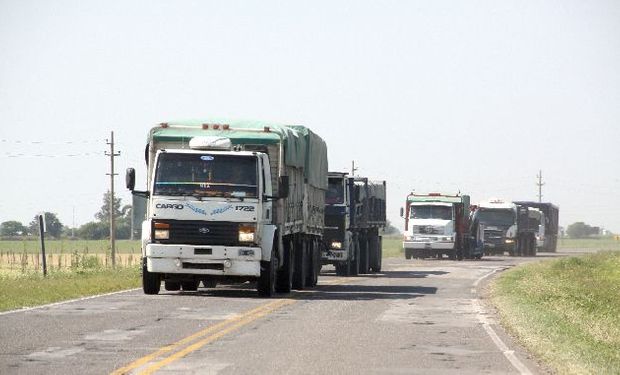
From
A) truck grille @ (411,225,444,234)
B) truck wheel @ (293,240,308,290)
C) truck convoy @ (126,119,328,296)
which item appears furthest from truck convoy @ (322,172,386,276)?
truck grille @ (411,225,444,234)

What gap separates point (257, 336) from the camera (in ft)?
60.0

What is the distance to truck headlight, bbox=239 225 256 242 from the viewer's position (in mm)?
26953

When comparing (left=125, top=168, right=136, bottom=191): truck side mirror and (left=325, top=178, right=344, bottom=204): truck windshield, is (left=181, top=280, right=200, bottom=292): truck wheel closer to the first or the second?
(left=125, top=168, right=136, bottom=191): truck side mirror

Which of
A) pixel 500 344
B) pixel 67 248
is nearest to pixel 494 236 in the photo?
pixel 67 248

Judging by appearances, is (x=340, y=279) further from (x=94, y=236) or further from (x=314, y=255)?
(x=94, y=236)

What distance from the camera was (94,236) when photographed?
192250mm

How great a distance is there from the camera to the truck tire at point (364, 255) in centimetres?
4541

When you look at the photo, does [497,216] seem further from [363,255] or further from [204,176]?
[204,176]

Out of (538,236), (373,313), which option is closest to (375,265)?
(373,313)

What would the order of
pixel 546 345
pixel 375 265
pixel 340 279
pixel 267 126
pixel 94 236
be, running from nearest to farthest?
pixel 546 345 → pixel 267 126 → pixel 340 279 → pixel 375 265 → pixel 94 236

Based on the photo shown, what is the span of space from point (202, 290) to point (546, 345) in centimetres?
1445

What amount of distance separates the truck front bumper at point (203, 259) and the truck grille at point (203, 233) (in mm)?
121

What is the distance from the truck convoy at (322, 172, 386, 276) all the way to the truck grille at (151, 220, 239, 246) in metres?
12.6

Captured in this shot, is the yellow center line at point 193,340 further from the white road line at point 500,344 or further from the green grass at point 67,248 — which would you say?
the green grass at point 67,248
